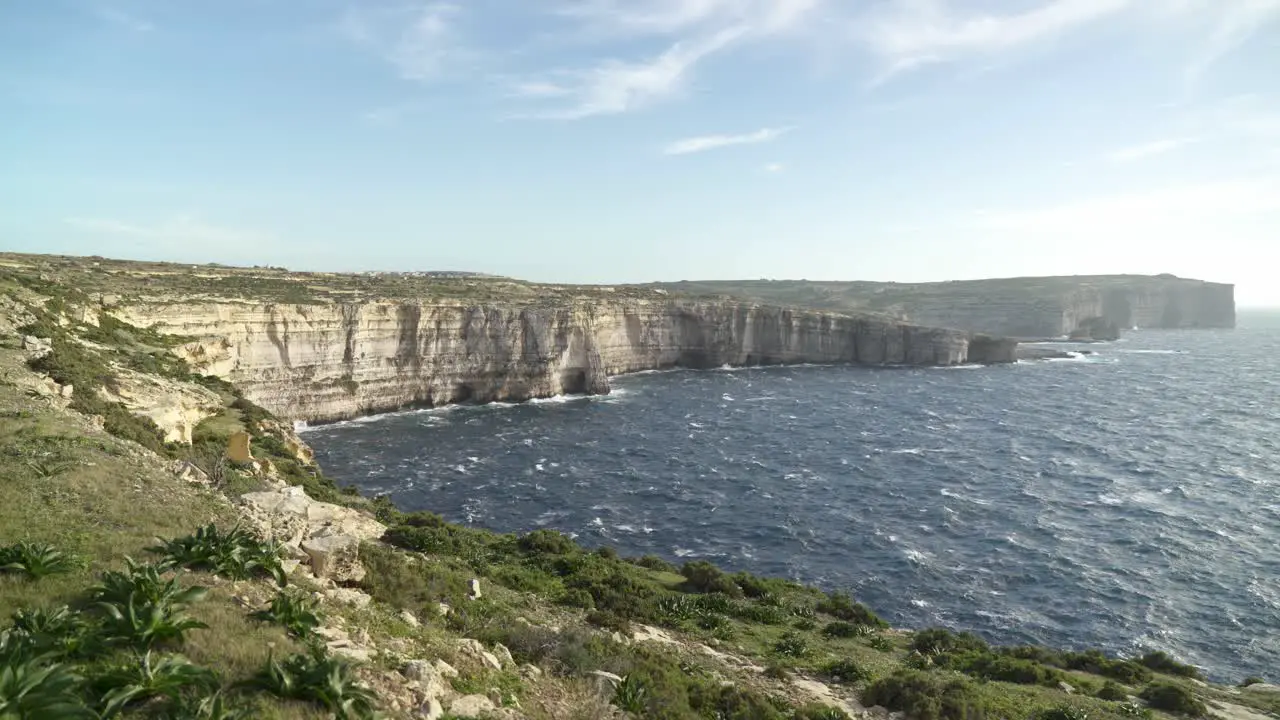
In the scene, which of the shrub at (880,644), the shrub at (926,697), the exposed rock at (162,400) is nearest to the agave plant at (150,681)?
the shrub at (926,697)

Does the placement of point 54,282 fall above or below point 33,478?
above

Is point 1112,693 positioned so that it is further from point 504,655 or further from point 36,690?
point 36,690

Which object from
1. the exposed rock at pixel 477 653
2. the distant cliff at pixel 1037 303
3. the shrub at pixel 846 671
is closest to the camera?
the exposed rock at pixel 477 653

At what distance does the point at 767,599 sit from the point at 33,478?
71.4ft

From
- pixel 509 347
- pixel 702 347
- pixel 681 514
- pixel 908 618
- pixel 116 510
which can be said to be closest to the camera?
pixel 116 510

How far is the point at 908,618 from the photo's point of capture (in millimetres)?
27609

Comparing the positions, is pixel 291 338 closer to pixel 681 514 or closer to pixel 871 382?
pixel 681 514

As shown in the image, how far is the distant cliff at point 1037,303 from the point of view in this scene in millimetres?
153250

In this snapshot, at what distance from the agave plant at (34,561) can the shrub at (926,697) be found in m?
16.3

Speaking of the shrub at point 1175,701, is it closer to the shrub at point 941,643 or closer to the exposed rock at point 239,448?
the shrub at point 941,643

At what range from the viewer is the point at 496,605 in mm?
17391

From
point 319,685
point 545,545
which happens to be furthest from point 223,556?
point 545,545

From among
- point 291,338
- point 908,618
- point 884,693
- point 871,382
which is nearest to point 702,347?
point 871,382

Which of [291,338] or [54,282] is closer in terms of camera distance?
→ [54,282]
